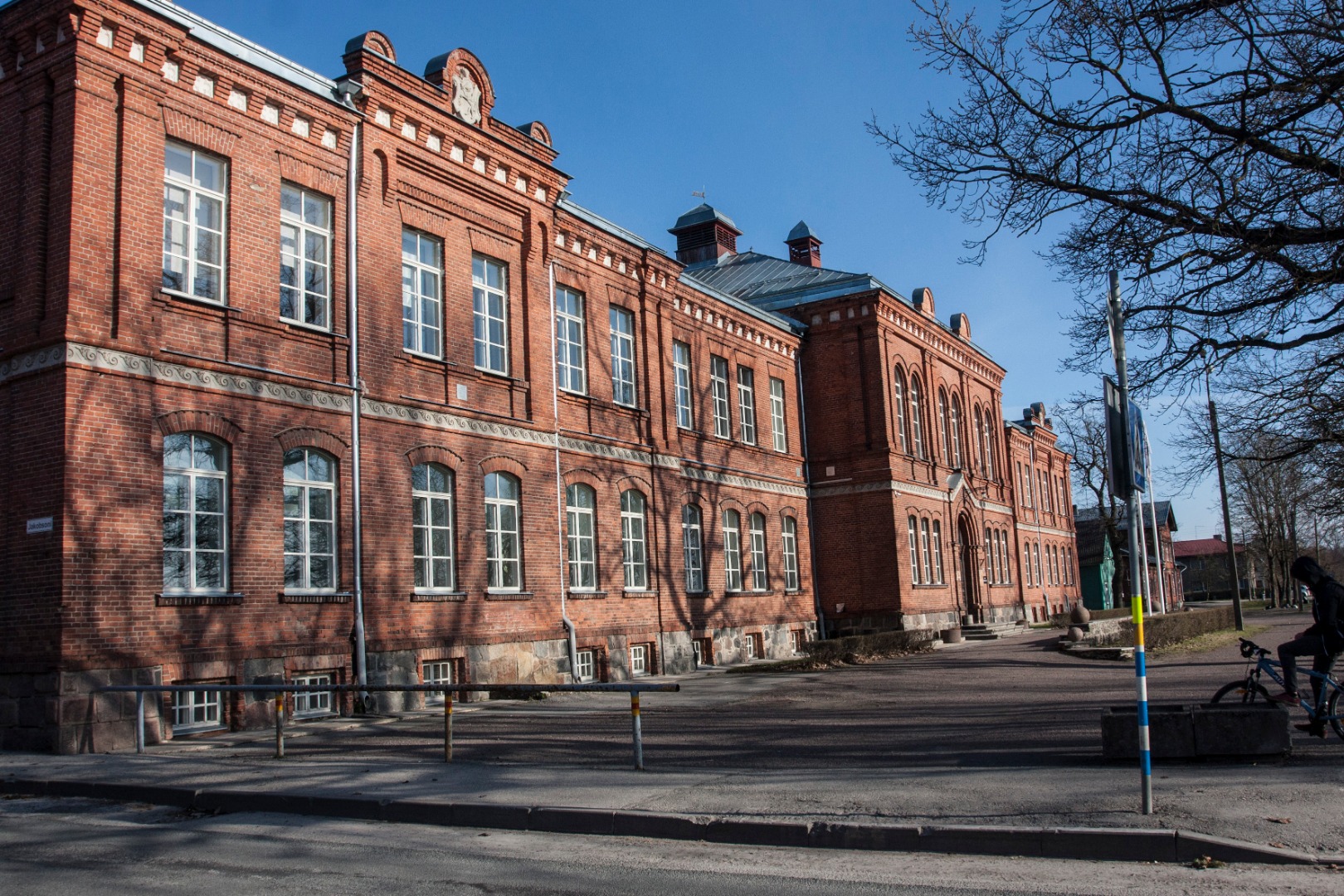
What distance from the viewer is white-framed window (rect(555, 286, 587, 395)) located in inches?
873

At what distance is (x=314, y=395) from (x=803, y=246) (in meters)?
29.7

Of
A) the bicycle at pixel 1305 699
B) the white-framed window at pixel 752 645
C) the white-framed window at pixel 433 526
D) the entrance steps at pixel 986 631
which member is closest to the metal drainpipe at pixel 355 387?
the white-framed window at pixel 433 526

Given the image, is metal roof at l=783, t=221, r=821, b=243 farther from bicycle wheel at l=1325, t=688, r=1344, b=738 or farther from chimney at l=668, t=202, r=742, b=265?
bicycle wheel at l=1325, t=688, r=1344, b=738

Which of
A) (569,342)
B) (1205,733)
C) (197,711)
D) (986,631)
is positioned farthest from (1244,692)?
(986,631)

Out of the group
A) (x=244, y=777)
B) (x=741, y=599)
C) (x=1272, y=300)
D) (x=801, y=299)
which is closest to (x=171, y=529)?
(x=244, y=777)

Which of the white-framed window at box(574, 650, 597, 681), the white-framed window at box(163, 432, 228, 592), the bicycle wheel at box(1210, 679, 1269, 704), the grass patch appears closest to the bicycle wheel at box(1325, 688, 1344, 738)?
the bicycle wheel at box(1210, 679, 1269, 704)

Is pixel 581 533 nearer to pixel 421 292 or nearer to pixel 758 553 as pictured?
pixel 421 292

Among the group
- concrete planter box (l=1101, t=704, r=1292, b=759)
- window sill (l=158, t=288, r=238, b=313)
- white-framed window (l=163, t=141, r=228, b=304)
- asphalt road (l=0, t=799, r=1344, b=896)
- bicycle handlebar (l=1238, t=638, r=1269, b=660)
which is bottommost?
asphalt road (l=0, t=799, r=1344, b=896)

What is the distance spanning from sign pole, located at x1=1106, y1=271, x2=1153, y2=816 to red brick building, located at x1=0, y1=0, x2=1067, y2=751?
36.3 ft

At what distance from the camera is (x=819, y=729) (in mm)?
13656

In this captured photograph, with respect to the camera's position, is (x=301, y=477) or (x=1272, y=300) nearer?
(x=1272, y=300)

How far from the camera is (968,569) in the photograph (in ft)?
130

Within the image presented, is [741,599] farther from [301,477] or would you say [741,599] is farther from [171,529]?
[171,529]

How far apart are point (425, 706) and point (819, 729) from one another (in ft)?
22.1
